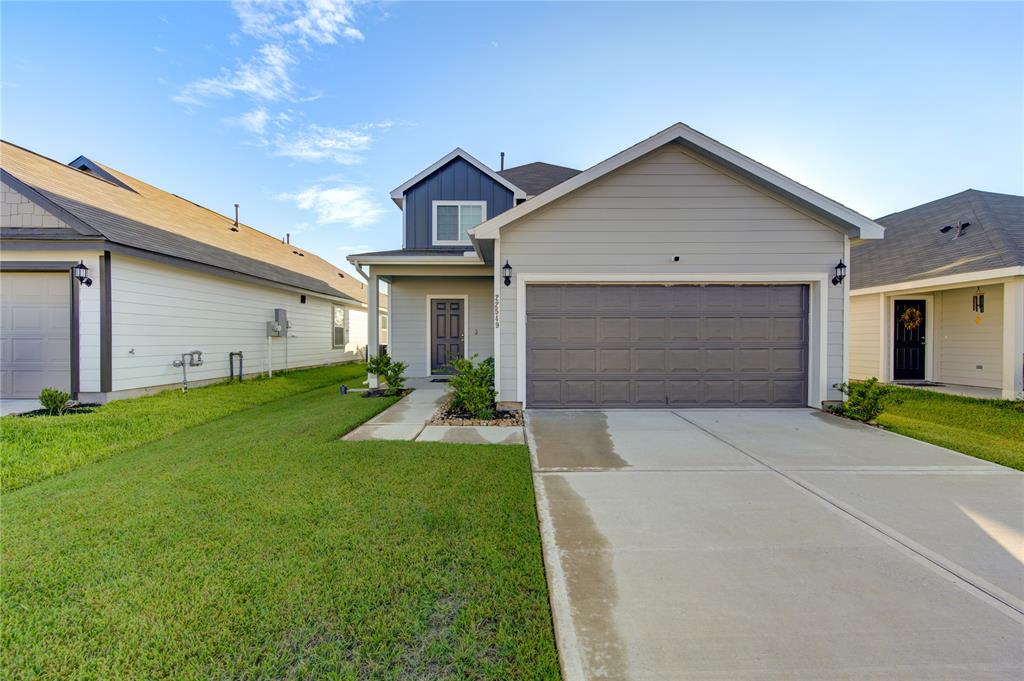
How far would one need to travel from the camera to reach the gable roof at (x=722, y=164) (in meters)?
6.44

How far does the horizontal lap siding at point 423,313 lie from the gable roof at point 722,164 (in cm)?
423

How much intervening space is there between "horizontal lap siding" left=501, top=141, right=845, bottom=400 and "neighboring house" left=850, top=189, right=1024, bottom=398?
13.0 feet

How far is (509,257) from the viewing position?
6.85 metres

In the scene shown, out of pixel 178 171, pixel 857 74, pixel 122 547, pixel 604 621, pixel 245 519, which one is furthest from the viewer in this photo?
pixel 178 171

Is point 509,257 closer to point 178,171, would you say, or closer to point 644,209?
point 644,209

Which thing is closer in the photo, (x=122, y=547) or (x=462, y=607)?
(x=462, y=607)

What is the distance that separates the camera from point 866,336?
10820 millimetres

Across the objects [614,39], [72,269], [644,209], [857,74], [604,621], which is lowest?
[604,621]

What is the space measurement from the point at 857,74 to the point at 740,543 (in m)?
10.8

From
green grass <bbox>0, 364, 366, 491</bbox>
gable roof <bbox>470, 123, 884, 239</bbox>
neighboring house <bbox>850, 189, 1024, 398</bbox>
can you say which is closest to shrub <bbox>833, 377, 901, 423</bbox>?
gable roof <bbox>470, 123, 884, 239</bbox>

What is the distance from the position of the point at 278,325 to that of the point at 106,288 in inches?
184

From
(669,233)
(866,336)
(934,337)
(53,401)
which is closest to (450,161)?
(669,233)

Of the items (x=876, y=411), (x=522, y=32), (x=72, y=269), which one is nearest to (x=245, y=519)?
(x=72, y=269)

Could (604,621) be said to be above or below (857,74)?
below
